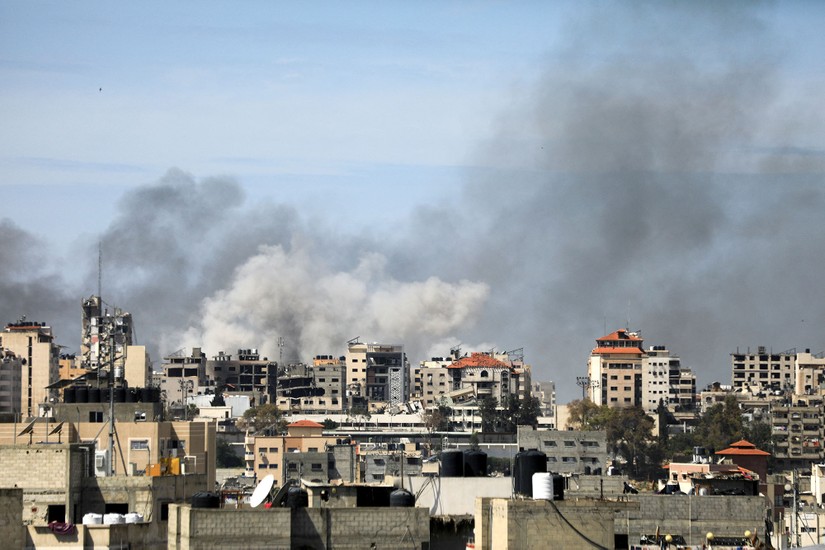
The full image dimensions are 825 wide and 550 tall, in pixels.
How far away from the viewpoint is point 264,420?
17100cm

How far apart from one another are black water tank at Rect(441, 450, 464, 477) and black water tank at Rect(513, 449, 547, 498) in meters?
5.04

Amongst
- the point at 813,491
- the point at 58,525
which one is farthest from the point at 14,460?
the point at 813,491

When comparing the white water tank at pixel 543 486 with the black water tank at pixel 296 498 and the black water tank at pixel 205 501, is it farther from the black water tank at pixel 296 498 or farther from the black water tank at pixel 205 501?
the black water tank at pixel 205 501

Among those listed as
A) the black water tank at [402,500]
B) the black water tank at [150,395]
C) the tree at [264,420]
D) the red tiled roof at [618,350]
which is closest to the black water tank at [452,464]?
the black water tank at [402,500]

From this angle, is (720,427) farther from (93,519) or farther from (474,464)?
(93,519)

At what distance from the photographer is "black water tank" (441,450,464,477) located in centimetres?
3675

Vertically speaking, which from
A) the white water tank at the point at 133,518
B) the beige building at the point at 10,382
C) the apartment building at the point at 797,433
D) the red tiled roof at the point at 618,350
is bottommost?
the white water tank at the point at 133,518

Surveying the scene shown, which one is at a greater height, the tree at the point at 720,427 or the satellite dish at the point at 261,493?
the tree at the point at 720,427

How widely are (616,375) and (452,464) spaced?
15525 centimetres

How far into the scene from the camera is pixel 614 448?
152 m

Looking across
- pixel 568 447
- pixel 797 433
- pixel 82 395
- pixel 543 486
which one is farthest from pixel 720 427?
pixel 543 486

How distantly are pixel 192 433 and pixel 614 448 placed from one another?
92508 millimetres

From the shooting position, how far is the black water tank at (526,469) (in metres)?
31.1

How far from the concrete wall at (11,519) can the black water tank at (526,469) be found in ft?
24.4
